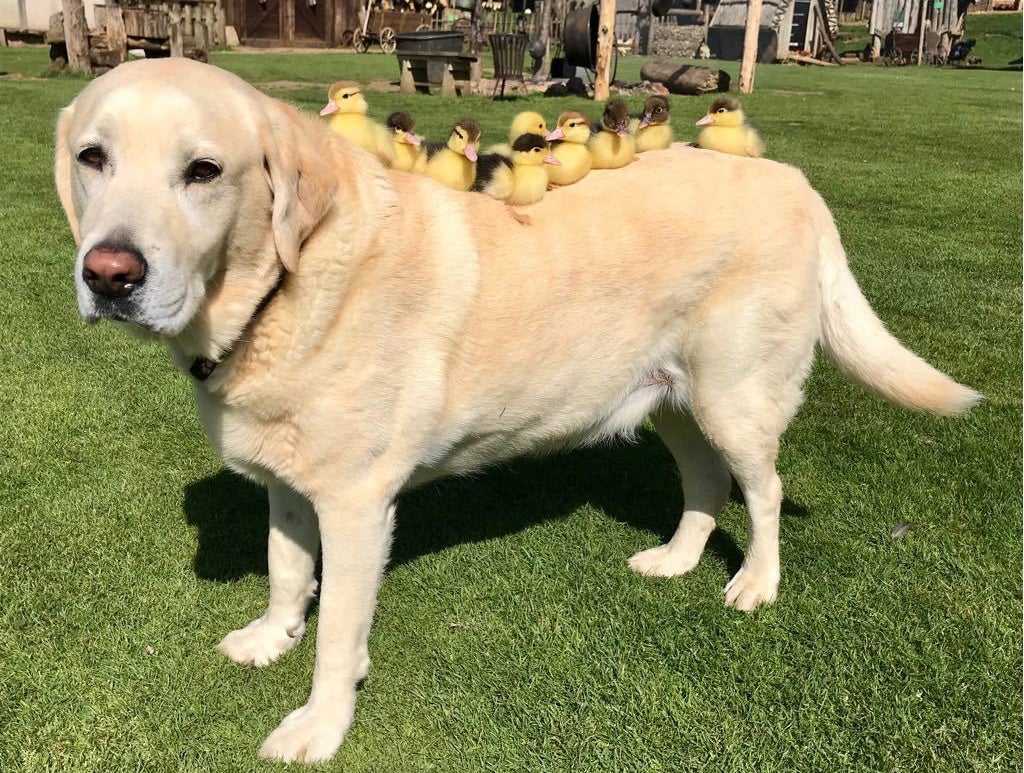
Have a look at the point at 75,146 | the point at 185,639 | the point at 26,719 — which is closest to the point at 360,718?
the point at 185,639

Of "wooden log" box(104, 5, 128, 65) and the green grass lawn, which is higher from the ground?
"wooden log" box(104, 5, 128, 65)

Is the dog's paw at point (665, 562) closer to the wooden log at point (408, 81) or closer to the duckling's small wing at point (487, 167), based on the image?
the duckling's small wing at point (487, 167)

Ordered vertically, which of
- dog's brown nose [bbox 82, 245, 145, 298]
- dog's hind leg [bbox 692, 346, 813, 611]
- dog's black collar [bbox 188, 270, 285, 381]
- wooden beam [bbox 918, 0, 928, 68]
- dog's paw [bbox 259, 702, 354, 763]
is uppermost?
wooden beam [bbox 918, 0, 928, 68]

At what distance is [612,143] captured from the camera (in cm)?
287

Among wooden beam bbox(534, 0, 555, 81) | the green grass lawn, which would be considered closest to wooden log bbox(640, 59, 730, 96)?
wooden beam bbox(534, 0, 555, 81)

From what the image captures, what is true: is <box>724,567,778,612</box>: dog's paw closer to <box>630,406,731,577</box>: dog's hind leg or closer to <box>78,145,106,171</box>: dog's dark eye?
<box>630,406,731,577</box>: dog's hind leg

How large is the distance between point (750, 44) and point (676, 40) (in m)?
22.4

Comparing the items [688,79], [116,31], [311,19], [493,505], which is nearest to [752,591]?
[493,505]

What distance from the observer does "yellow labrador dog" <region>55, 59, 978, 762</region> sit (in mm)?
1913

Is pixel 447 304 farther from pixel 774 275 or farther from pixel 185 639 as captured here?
pixel 185 639

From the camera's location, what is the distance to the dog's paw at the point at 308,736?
2334 millimetres

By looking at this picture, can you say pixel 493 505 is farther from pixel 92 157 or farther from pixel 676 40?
pixel 676 40

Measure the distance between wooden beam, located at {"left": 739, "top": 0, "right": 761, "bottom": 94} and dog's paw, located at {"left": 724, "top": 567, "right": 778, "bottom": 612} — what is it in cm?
1775

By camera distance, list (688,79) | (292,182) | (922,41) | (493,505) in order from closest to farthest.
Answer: (292,182) < (493,505) < (688,79) < (922,41)
